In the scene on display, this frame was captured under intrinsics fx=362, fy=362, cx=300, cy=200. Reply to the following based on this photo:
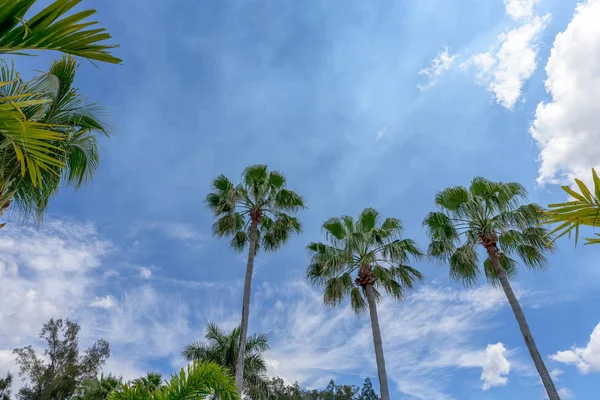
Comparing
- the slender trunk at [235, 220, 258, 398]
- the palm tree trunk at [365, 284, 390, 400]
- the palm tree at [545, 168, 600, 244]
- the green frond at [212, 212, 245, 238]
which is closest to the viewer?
the palm tree at [545, 168, 600, 244]

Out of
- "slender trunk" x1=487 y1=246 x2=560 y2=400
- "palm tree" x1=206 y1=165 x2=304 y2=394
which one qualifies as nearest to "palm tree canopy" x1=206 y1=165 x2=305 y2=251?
"palm tree" x1=206 y1=165 x2=304 y2=394

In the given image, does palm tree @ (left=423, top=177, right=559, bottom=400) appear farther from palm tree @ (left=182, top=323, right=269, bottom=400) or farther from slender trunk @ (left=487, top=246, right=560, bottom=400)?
palm tree @ (left=182, top=323, right=269, bottom=400)

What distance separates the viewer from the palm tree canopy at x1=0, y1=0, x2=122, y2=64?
1.82 metres

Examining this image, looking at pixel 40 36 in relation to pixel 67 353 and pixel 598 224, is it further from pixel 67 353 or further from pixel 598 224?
pixel 67 353

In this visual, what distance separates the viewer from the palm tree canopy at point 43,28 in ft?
5.98

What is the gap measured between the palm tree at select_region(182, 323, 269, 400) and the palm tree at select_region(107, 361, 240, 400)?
15609 mm

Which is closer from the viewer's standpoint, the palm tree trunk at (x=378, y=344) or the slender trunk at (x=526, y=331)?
the slender trunk at (x=526, y=331)

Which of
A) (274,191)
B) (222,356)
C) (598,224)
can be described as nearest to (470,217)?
(274,191)

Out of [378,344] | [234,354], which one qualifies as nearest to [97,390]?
[234,354]

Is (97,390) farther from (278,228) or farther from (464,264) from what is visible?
(464,264)

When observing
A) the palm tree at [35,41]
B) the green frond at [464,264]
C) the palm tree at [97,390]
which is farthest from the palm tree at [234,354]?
the palm tree at [35,41]

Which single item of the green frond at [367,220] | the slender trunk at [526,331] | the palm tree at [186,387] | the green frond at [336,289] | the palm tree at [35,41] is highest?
the green frond at [367,220]

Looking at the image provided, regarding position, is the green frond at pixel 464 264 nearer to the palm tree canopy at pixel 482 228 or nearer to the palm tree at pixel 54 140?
the palm tree canopy at pixel 482 228

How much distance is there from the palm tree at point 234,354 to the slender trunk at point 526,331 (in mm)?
12796
